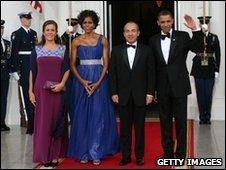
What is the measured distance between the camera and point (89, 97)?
19.3ft

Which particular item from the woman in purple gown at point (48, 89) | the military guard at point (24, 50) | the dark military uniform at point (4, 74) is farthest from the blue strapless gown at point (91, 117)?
the dark military uniform at point (4, 74)

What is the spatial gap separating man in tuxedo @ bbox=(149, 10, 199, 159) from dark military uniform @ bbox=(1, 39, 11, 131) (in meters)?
3.77

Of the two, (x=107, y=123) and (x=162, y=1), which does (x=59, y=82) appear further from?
(x=162, y=1)

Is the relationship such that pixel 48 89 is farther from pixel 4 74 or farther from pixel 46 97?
pixel 4 74

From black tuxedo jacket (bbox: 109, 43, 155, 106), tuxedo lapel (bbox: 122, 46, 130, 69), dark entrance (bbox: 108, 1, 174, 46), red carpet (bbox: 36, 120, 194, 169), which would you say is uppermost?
dark entrance (bbox: 108, 1, 174, 46)

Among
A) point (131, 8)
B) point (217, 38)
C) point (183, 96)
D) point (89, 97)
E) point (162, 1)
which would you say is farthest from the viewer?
point (131, 8)

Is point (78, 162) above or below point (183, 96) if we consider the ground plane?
below

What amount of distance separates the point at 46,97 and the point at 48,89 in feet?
0.34

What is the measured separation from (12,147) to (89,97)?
1.78 metres

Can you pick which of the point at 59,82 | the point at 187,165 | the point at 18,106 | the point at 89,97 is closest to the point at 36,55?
the point at 59,82

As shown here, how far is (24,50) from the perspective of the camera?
842cm

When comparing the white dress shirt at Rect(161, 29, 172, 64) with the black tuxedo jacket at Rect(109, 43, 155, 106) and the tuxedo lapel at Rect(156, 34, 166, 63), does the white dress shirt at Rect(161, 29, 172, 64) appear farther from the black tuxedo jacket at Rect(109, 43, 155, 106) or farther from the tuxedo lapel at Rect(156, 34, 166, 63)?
the black tuxedo jacket at Rect(109, 43, 155, 106)

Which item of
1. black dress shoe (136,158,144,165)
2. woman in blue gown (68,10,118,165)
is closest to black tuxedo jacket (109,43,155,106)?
woman in blue gown (68,10,118,165)

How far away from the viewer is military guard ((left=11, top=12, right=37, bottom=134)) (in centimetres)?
838
